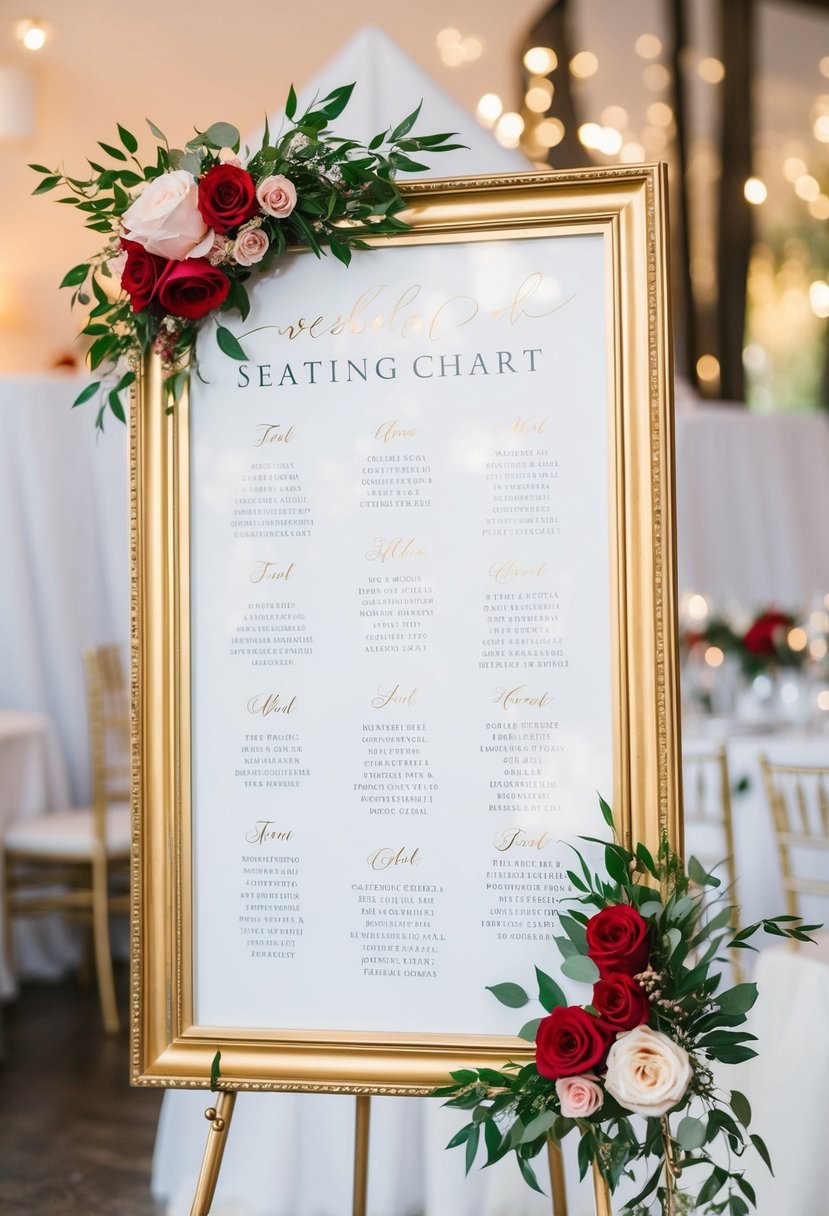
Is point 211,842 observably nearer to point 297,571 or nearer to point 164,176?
point 297,571

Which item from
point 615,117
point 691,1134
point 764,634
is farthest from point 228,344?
point 615,117

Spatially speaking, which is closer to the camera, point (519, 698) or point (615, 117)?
point (519, 698)

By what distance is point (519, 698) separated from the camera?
5.15 ft

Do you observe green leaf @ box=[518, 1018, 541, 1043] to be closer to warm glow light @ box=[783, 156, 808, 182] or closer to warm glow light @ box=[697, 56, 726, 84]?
warm glow light @ box=[697, 56, 726, 84]

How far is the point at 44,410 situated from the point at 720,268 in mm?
4966

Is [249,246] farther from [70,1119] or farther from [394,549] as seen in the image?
[70,1119]

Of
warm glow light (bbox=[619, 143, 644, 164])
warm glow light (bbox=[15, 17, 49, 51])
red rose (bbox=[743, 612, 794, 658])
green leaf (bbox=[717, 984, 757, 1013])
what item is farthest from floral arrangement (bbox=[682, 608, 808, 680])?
warm glow light (bbox=[619, 143, 644, 164])

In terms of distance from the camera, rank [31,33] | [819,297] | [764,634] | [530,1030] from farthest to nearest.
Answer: [819,297] < [31,33] < [764,634] < [530,1030]

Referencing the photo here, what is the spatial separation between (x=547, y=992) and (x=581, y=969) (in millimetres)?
65

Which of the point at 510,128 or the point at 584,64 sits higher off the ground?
the point at 584,64

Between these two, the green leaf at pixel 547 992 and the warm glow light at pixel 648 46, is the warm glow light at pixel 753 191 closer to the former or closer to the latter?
the warm glow light at pixel 648 46

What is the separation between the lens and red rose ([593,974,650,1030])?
4.66ft

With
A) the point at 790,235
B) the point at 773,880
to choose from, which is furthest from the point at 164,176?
the point at 790,235

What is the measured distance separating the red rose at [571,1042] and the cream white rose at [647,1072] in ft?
0.07
